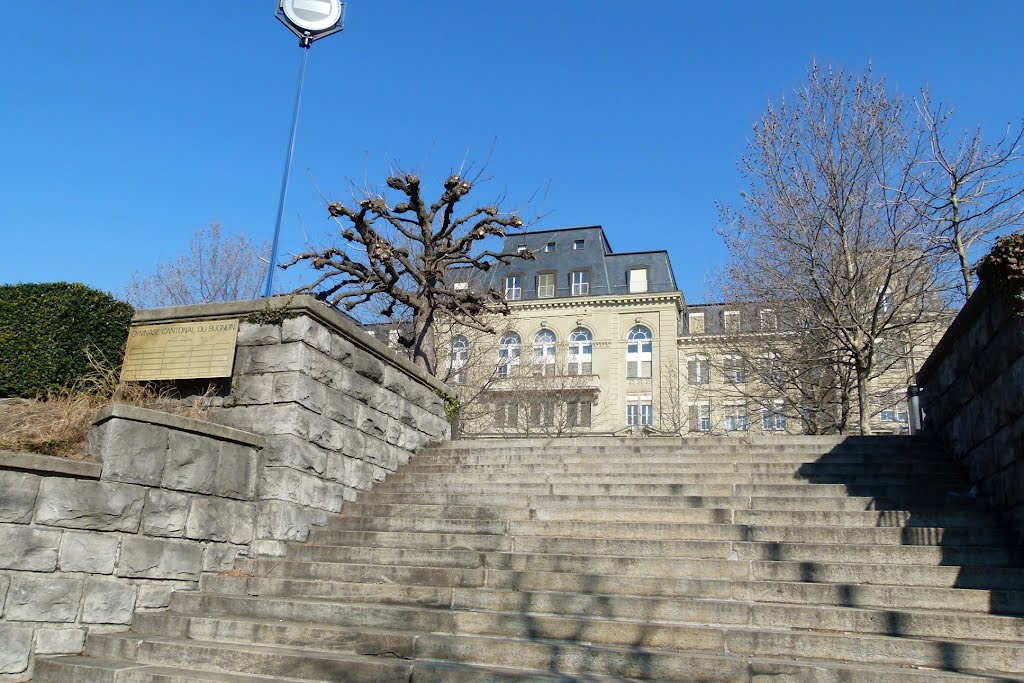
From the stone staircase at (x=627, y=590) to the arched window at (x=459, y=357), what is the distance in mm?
13403

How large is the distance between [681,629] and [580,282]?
43515mm

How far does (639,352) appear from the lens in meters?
44.4

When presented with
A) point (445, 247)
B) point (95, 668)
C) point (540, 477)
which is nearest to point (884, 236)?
point (445, 247)

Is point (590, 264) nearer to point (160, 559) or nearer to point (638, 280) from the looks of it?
point (638, 280)

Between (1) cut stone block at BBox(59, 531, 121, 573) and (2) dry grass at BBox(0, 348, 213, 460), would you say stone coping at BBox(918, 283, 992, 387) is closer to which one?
(2) dry grass at BBox(0, 348, 213, 460)

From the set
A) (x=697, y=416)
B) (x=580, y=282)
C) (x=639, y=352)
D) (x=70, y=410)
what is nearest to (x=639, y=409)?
(x=639, y=352)

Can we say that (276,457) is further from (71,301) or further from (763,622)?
(763,622)

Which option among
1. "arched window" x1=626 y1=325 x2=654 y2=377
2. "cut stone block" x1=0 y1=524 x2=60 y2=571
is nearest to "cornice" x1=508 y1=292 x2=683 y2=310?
"arched window" x1=626 y1=325 x2=654 y2=377

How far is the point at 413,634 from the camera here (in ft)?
16.7

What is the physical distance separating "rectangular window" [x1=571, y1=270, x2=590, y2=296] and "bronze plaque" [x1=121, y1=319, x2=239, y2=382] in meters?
40.2

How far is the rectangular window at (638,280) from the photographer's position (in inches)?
1843

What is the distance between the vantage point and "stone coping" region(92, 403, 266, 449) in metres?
5.98

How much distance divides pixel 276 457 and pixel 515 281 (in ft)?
135

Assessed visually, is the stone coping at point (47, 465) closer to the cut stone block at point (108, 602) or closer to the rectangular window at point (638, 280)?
the cut stone block at point (108, 602)
